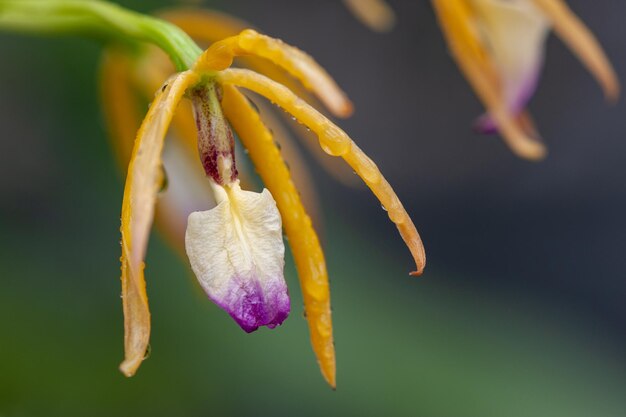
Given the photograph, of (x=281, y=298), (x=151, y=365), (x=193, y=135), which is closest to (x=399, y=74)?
(x=151, y=365)

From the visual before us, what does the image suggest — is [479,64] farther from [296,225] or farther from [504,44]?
[296,225]

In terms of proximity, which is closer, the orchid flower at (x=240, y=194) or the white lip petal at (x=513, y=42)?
the orchid flower at (x=240, y=194)

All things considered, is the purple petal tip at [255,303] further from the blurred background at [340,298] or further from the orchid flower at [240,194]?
the blurred background at [340,298]

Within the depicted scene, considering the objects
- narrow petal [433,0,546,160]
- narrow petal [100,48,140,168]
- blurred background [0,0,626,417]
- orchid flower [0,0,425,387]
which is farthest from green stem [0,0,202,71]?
blurred background [0,0,626,417]

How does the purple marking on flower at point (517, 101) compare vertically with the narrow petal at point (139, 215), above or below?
above

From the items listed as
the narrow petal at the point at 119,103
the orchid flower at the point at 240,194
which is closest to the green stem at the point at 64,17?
the orchid flower at the point at 240,194

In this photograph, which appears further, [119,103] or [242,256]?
[119,103]

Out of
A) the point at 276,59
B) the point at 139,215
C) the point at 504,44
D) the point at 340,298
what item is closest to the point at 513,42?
the point at 504,44
